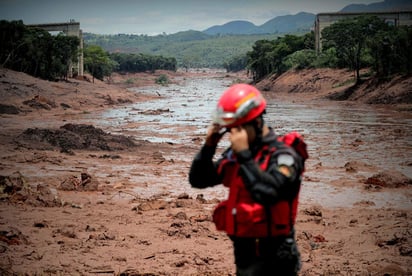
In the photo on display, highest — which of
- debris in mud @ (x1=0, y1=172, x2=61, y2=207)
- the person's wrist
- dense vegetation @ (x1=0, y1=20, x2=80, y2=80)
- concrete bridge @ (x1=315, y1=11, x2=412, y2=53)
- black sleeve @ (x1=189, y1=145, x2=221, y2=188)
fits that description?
concrete bridge @ (x1=315, y1=11, x2=412, y2=53)

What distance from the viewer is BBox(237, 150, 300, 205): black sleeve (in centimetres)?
266

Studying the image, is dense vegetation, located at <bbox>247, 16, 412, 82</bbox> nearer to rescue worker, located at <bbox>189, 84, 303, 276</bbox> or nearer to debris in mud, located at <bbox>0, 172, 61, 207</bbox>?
debris in mud, located at <bbox>0, 172, 61, 207</bbox>

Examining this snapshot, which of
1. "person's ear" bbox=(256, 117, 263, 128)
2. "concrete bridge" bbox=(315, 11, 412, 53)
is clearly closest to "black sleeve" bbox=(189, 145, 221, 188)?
"person's ear" bbox=(256, 117, 263, 128)

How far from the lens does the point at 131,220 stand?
832 centimetres

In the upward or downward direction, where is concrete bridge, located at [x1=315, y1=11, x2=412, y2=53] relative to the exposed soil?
upward

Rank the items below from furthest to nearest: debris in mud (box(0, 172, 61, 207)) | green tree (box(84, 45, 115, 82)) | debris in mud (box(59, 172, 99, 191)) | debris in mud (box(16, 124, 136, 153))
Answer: green tree (box(84, 45, 115, 82))
debris in mud (box(16, 124, 136, 153))
debris in mud (box(59, 172, 99, 191))
debris in mud (box(0, 172, 61, 207))

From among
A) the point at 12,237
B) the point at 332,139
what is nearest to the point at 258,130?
the point at 12,237

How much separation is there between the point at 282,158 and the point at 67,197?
7.94 metres

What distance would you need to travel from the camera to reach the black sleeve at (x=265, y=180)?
2660mm

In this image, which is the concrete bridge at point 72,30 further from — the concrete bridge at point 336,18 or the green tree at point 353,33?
the green tree at point 353,33

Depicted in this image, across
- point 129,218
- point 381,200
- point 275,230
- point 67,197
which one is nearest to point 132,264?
point 129,218

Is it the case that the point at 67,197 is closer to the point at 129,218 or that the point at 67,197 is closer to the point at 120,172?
the point at 129,218

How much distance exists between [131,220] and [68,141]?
916 centimetres

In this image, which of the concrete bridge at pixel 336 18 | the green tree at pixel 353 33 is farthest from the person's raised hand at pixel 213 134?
the concrete bridge at pixel 336 18
